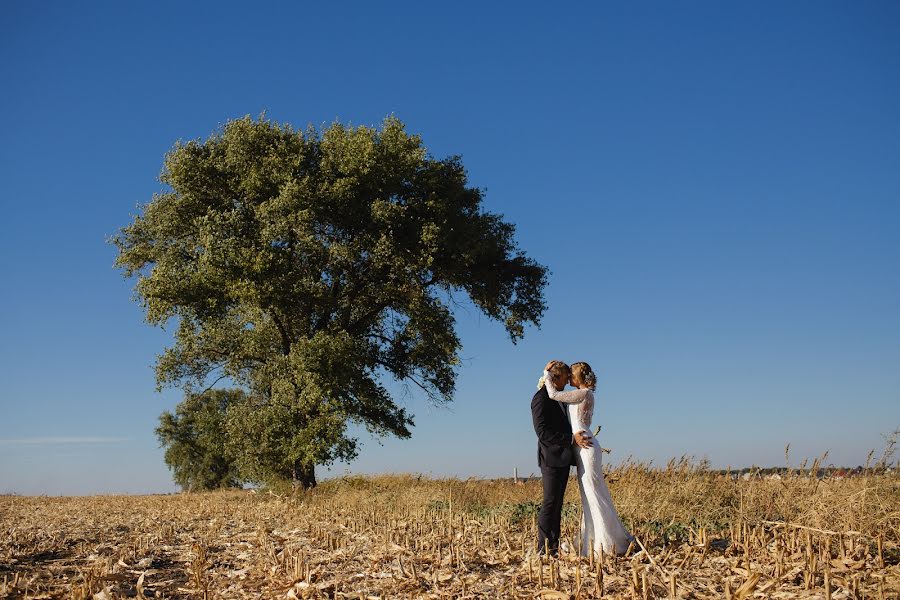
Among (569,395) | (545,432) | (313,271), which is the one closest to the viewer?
(569,395)

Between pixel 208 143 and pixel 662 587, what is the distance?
908 inches

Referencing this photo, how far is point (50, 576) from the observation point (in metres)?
9.37

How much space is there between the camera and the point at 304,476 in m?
24.4

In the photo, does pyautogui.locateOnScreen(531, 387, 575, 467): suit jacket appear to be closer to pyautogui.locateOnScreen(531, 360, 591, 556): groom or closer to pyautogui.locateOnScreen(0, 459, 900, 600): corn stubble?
pyautogui.locateOnScreen(531, 360, 591, 556): groom

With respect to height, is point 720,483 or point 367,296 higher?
point 367,296

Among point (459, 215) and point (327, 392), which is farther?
point (459, 215)

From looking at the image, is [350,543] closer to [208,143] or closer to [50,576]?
[50,576]

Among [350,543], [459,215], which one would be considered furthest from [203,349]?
[350,543]

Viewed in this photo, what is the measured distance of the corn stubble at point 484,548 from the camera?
8.21 m

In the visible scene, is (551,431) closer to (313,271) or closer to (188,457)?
(313,271)

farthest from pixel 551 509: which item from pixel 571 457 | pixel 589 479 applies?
pixel 571 457

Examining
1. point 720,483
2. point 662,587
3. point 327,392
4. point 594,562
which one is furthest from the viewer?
point 327,392

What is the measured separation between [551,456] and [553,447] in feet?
0.46

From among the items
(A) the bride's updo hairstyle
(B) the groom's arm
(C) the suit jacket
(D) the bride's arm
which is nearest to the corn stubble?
(C) the suit jacket
